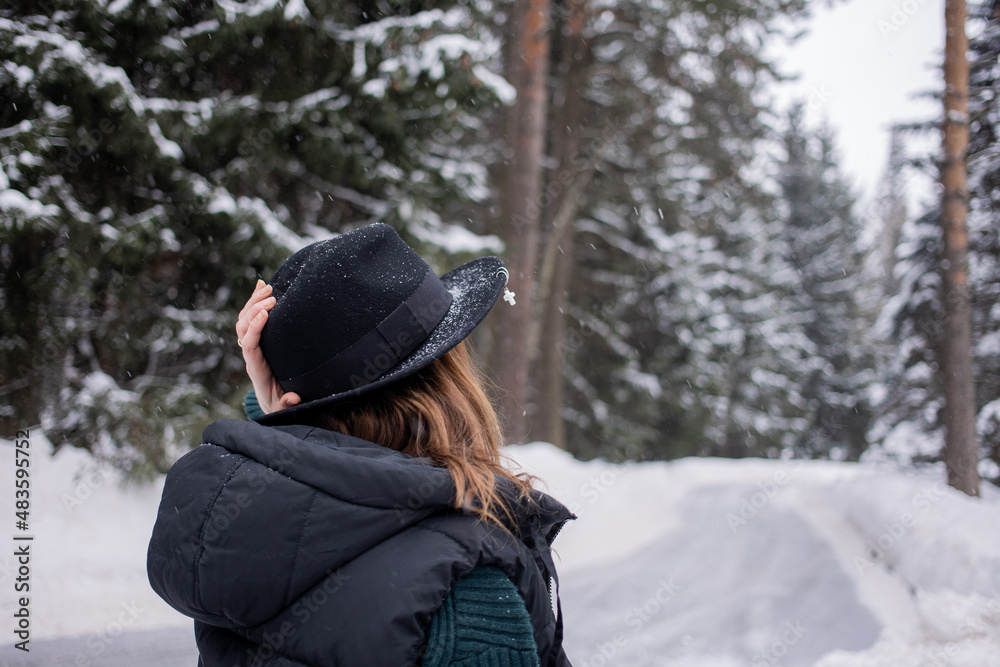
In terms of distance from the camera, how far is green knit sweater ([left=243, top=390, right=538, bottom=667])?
108 cm

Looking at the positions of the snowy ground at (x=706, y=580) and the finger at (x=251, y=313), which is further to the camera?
the snowy ground at (x=706, y=580)

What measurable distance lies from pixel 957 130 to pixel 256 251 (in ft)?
28.2

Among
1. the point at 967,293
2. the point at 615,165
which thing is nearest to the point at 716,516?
the point at 967,293

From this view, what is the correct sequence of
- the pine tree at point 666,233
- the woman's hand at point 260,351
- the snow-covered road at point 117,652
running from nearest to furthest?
the woman's hand at point 260,351, the snow-covered road at point 117,652, the pine tree at point 666,233

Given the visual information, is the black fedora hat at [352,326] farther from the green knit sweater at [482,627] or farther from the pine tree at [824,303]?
the pine tree at [824,303]

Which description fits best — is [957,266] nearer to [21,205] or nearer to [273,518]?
[273,518]

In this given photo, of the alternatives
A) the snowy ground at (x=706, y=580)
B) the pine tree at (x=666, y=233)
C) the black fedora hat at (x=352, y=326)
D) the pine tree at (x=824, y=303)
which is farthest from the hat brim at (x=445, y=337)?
the pine tree at (x=824, y=303)

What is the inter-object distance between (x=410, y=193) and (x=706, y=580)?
5.16 metres

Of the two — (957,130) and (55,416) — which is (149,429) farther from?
(957,130)

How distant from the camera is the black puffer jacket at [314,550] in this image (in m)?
1.05

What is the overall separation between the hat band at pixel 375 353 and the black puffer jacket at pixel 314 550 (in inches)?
7.1

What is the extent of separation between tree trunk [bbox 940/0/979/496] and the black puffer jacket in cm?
920

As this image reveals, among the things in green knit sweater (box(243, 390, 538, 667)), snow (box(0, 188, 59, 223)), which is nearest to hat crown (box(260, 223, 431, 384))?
green knit sweater (box(243, 390, 538, 667))

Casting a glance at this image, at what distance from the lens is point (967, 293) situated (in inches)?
333
